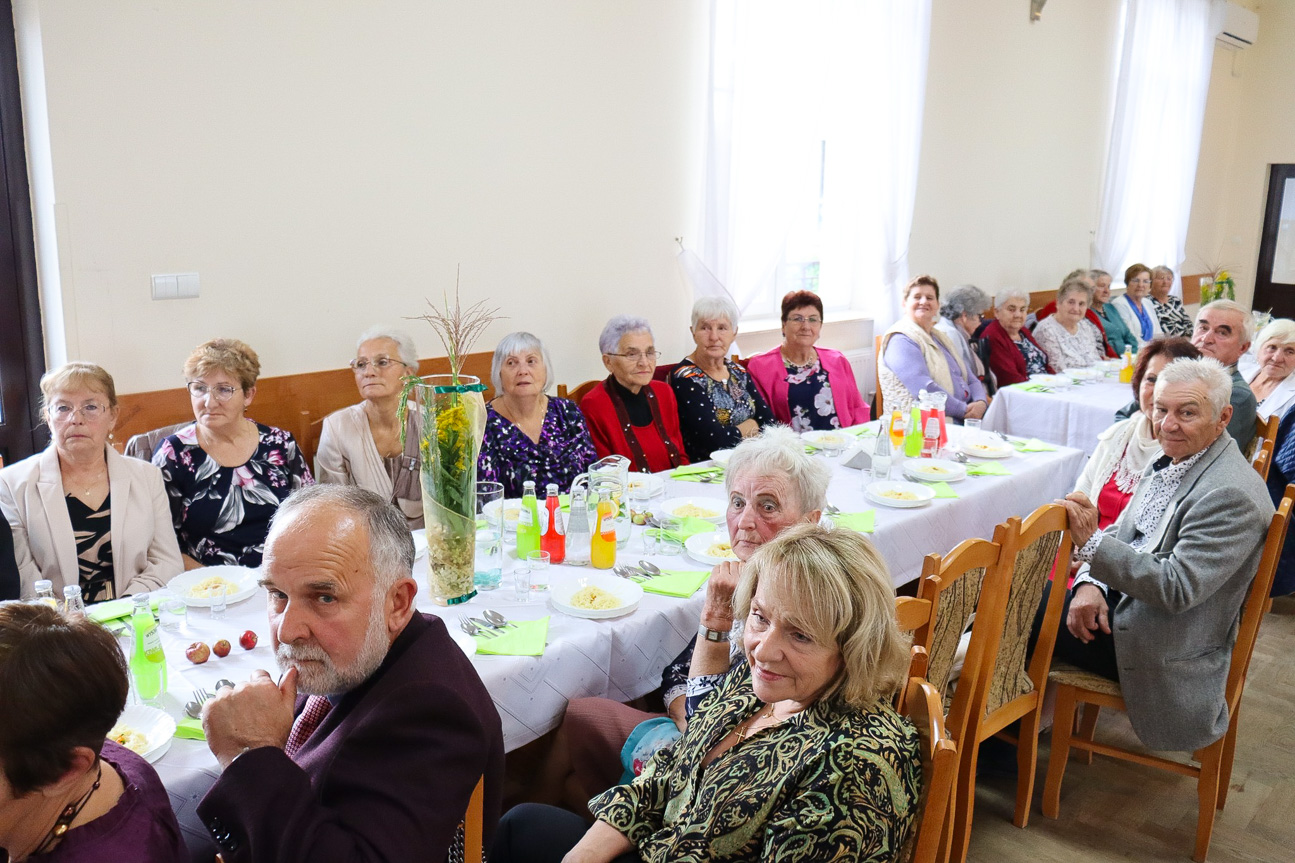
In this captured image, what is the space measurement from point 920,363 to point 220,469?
3.65 metres

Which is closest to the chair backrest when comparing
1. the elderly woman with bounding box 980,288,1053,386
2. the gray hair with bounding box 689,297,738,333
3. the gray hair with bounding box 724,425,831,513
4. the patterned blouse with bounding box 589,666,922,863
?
the patterned blouse with bounding box 589,666,922,863

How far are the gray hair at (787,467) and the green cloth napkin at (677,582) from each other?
0.26 meters

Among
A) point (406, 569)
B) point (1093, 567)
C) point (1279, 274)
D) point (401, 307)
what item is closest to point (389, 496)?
point (401, 307)

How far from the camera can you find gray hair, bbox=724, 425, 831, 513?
2.36 metres

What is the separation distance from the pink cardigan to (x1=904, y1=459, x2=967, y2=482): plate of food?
1189mm

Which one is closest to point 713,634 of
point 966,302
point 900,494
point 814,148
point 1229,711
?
point 900,494

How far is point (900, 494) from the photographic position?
127 inches

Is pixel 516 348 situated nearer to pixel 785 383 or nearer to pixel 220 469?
pixel 220 469

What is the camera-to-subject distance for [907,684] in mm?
1652

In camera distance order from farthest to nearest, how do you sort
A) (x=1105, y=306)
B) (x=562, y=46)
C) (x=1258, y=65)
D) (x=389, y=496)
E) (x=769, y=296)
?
(x=1258, y=65) < (x=1105, y=306) < (x=769, y=296) < (x=562, y=46) < (x=389, y=496)

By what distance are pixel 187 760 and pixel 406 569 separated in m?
0.52

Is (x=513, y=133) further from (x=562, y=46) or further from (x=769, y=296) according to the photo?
(x=769, y=296)

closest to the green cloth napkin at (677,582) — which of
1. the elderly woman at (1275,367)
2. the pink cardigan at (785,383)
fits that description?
the pink cardigan at (785,383)

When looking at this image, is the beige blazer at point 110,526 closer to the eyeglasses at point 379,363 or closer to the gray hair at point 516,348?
the eyeglasses at point 379,363
